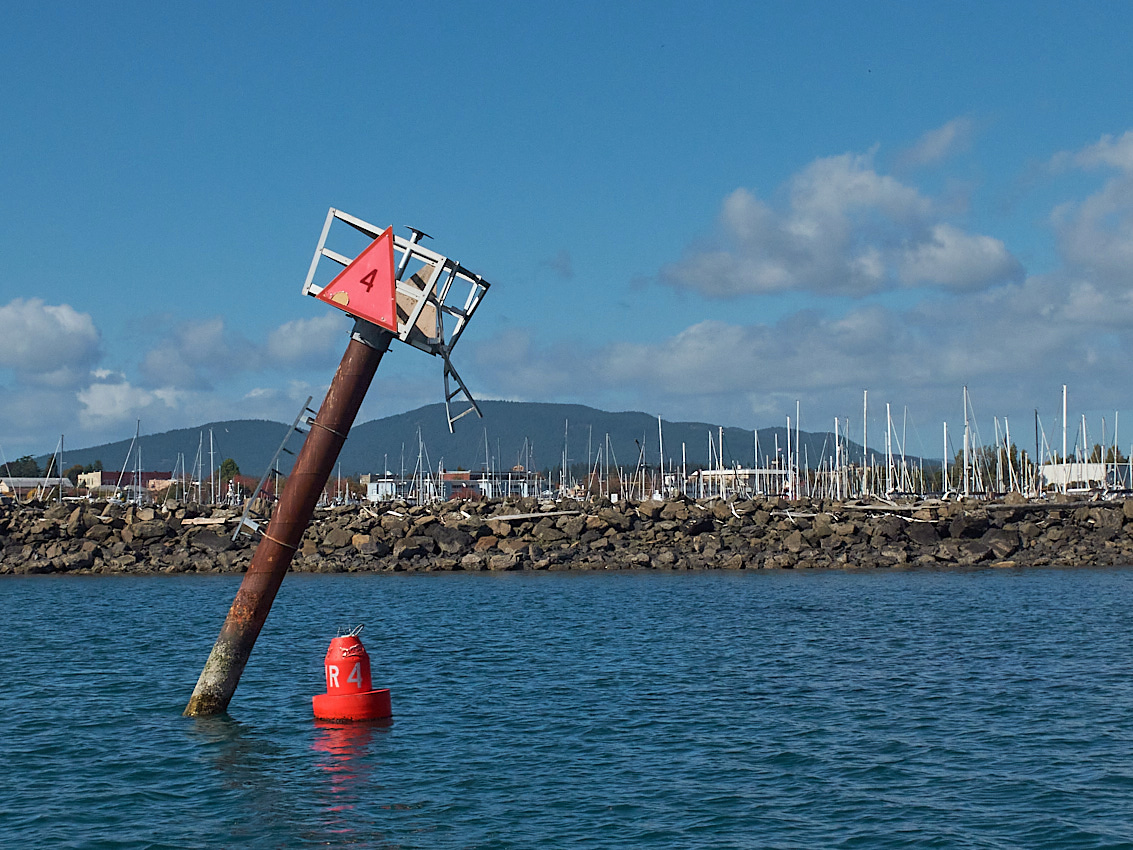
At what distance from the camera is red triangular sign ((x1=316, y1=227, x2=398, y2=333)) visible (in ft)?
55.1

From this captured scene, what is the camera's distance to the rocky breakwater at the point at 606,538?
207ft

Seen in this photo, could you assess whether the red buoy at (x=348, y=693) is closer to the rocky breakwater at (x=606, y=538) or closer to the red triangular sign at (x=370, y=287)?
the red triangular sign at (x=370, y=287)

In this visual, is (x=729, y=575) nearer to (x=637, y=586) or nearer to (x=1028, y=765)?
(x=637, y=586)

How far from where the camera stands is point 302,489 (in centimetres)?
1784

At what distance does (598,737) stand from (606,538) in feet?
157

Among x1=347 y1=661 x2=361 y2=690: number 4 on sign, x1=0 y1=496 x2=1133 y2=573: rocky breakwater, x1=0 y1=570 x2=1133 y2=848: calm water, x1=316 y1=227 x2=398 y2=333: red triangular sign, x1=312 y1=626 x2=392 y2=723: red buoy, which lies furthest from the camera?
x1=0 y1=496 x2=1133 y2=573: rocky breakwater

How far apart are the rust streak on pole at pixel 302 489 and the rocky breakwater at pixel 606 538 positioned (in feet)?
145

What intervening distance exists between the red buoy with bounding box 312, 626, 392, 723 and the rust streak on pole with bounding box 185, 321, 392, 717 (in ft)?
6.72

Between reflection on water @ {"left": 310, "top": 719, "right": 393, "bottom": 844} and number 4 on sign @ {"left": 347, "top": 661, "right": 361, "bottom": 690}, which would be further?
number 4 on sign @ {"left": 347, "top": 661, "right": 361, "bottom": 690}

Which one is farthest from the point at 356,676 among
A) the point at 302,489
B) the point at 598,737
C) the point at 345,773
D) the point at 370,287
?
the point at 370,287

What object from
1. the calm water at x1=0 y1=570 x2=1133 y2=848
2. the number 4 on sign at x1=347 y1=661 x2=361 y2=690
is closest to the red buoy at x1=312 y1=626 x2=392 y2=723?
the number 4 on sign at x1=347 y1=661 x2=361 y2=690

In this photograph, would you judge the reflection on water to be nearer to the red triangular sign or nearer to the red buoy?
the red buoy

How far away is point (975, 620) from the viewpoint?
1458 inches

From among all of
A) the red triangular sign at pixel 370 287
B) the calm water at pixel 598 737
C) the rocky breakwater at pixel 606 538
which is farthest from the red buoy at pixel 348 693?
the rocky breakwater at pixel 606 538
